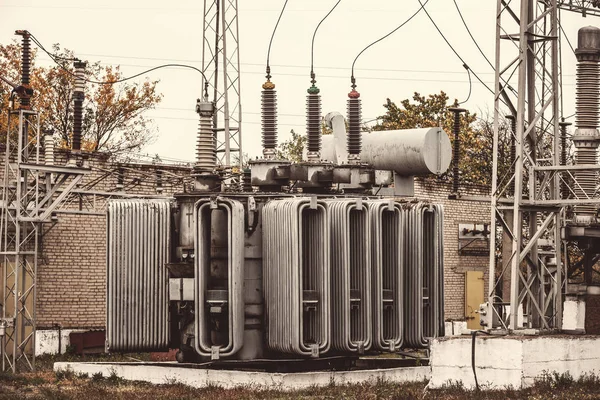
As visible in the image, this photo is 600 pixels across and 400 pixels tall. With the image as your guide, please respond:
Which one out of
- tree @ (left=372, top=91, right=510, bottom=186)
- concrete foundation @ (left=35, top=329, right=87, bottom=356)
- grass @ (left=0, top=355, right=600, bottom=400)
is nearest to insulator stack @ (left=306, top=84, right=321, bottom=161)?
grass @ (left=0, top=355, right=600, bottom=400)

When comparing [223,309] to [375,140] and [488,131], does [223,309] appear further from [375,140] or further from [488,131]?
[488,131]

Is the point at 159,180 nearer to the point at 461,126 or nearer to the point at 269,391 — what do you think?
the point at 269,391

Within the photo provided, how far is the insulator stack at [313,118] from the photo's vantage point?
27344 mm

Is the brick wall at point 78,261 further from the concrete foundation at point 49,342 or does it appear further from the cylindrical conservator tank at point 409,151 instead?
the cylindrical conservator tank at point 409,151

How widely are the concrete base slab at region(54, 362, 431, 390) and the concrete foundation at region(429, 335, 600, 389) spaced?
2.68 m

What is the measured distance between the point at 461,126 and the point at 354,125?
113ft

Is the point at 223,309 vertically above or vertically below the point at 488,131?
below

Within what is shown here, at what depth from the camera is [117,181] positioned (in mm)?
37469

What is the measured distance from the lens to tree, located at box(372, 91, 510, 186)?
60.0 m

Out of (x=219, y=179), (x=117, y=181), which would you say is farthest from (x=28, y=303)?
(x=219, y=179)

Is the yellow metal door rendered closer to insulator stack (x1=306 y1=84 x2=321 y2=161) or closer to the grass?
insulator stack (x1=306 y1=84 x2=321 y2=161)

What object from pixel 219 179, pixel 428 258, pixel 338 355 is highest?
pixel 219 179

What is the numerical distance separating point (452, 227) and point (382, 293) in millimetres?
20845

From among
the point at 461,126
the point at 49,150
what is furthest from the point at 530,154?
the point at 461,126
